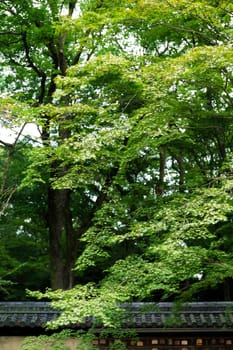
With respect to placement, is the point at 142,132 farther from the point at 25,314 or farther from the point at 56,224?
the point at 56,224

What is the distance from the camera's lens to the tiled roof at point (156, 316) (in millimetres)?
9594

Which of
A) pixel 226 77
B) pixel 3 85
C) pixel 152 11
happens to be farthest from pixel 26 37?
pixel 226 77

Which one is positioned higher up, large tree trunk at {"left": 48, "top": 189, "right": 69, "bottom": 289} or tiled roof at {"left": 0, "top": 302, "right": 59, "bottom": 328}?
large tree trunk at {"left": 48, "top": 189, "right": 69, "bottom": 289}

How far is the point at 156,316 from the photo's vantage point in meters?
10.0

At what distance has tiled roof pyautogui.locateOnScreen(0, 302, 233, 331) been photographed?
959 centimetres

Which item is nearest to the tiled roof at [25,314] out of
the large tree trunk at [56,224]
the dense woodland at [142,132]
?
the dense woodland at [142,132]

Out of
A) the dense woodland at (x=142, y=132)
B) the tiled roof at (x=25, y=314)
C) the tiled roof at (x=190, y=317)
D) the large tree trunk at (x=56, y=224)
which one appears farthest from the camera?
the large tree trunk at (x=56, y=224)

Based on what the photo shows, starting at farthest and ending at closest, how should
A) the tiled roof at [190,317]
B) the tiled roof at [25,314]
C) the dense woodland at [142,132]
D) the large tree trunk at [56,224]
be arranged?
the large tree trunk at [56,224], the tiled roof at [25,314], the tiled roof at [190,317], the dense woodland at [142,132]

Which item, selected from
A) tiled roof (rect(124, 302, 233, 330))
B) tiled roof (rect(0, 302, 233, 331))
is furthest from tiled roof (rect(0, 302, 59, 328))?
tiled roof (rect(124, 302, 233, 330))

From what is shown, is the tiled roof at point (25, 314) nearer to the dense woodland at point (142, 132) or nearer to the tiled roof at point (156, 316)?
the tiled roof at point (156, 316)

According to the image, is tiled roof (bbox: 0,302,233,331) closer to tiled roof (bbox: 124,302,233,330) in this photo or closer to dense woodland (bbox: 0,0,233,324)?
tiled roof (bbox: 124,302,233,330)

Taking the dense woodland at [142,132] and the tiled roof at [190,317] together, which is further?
the tiled roof at [190,317]

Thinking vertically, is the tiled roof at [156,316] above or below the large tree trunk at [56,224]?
below

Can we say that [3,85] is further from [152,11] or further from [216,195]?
[216,195]
